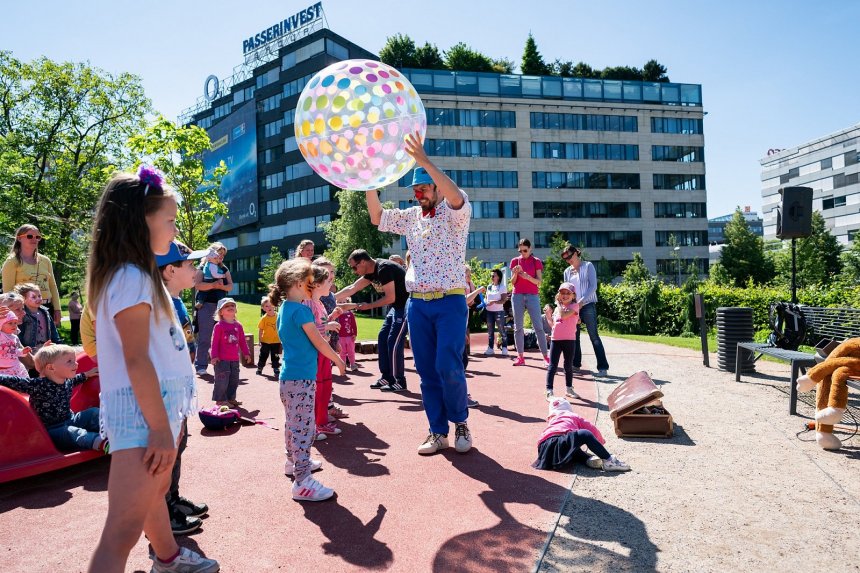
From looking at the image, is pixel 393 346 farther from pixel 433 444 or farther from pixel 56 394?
pixel 56 394

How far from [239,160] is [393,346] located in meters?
70.7

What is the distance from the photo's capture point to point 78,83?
27.9 meters

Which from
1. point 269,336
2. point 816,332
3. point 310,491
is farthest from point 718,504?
point 269,336

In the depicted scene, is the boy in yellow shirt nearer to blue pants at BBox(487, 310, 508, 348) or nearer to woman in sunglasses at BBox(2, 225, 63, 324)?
woman in sunglasses at BBox(2, 225, 63, 324)

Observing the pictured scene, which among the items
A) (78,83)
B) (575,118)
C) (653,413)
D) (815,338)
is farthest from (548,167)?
(653,413)

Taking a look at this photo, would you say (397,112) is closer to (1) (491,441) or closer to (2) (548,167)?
(1) (491,441)

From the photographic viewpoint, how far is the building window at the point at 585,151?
61406 mm

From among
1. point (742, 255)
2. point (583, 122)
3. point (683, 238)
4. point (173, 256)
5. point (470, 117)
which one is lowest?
point (173, 256)

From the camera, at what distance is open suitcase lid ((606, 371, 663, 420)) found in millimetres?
5332

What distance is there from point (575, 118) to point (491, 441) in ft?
204

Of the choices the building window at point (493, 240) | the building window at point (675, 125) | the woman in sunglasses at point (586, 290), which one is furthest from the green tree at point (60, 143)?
the building window at point (675, 125)

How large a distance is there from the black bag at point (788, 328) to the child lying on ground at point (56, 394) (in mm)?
8335

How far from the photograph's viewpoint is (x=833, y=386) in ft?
16.0

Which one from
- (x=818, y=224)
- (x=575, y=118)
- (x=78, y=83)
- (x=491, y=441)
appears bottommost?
(x=491, y=441)
